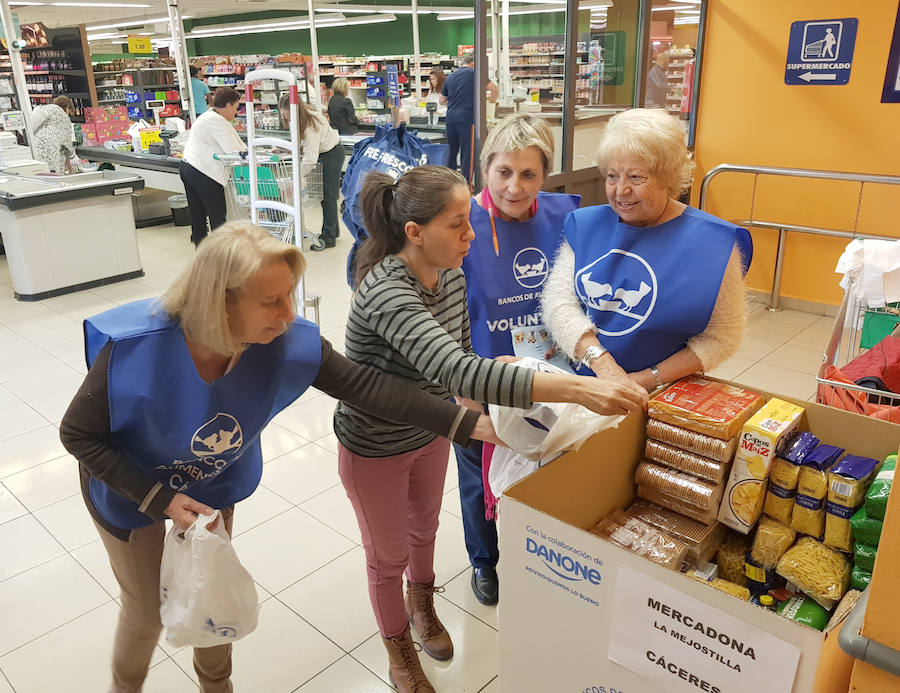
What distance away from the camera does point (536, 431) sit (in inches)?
59.1

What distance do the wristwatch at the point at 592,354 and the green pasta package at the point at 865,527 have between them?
0.67 metres

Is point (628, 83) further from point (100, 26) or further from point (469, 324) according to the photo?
point (100, 26)

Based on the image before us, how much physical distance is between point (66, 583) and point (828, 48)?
5.41 meters

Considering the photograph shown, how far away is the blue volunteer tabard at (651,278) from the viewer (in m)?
1.69

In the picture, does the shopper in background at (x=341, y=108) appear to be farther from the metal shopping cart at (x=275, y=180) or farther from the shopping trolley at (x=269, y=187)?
the shopping trolley at (x=269, y=187)

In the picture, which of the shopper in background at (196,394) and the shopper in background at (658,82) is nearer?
the shopper in background at (196,394)

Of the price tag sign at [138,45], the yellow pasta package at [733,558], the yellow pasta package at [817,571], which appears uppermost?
the price tag sign at [138,45]

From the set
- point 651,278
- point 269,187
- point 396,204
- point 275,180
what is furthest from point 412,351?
point 269,187

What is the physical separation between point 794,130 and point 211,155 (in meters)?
4.82

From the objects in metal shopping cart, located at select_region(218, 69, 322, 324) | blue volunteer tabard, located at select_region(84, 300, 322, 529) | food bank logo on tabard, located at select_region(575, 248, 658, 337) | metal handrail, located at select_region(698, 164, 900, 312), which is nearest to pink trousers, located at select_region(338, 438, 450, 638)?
blue volunteer tabard, located at select_region(84, 300, 322, 529)

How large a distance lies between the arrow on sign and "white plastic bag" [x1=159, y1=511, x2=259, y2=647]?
5.12m

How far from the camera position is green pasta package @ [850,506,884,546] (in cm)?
123

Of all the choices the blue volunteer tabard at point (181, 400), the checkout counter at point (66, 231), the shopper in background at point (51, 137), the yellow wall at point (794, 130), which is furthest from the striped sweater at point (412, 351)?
the shopper in background at point (51, 137)

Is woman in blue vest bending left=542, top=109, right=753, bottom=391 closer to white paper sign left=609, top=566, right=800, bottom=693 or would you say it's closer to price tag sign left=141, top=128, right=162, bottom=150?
white paper sign left=609, top=566, right=800, bottom=693
